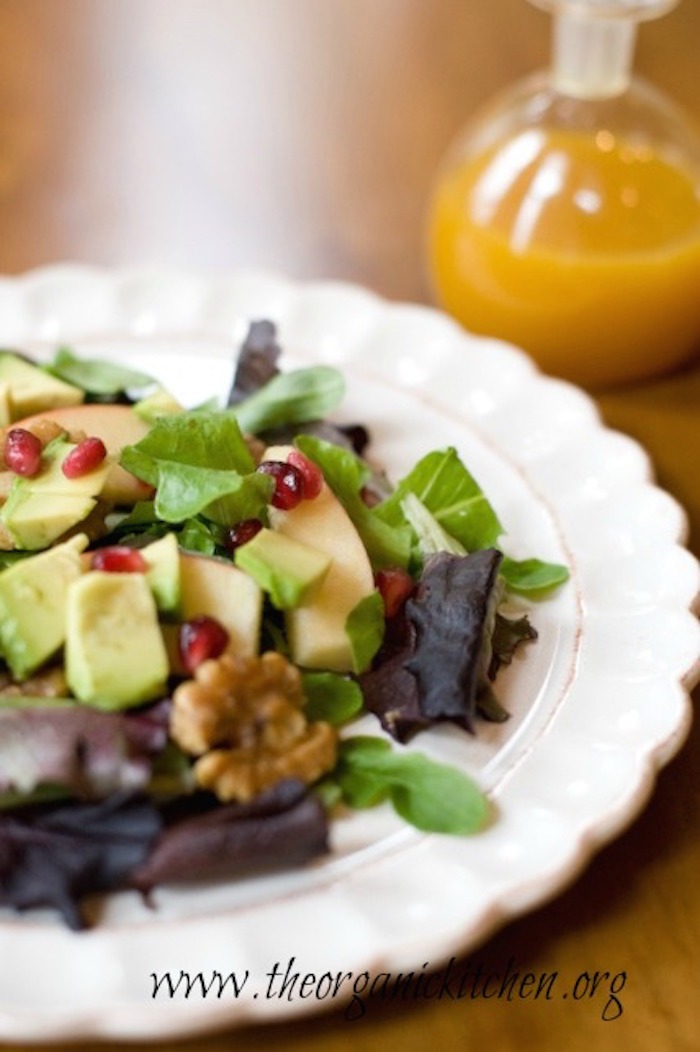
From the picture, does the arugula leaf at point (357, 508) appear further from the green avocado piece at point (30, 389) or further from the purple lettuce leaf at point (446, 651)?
the green avocado piece at point (30, 389)

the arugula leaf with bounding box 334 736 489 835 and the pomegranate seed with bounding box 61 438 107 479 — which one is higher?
the pomegranate seed with bounding box 61 438 107 479

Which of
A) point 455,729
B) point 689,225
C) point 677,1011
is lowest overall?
point 677,1011

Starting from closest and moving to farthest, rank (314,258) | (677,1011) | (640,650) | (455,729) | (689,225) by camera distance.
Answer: (677,1011) < (455,729) < (640,650) < (689,225) < (314,258)

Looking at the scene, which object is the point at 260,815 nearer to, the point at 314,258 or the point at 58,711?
the point at 58,711

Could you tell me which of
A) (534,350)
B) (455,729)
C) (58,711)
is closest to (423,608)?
(455,729)

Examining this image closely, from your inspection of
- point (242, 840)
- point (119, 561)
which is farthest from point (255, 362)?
point (242, 840)


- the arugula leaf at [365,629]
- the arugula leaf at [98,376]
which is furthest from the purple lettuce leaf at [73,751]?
the arugula leaf at [98,376]

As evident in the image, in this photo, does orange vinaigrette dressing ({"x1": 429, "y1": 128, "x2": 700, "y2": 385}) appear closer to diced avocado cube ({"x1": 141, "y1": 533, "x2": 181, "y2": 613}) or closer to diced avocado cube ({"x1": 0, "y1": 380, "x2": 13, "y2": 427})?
diced avocado cube ({"x1": 0, "y1": 380, "x2": 13, "y2": 427})

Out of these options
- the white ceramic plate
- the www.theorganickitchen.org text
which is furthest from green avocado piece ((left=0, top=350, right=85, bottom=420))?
the www.theorganickitchen.org text
